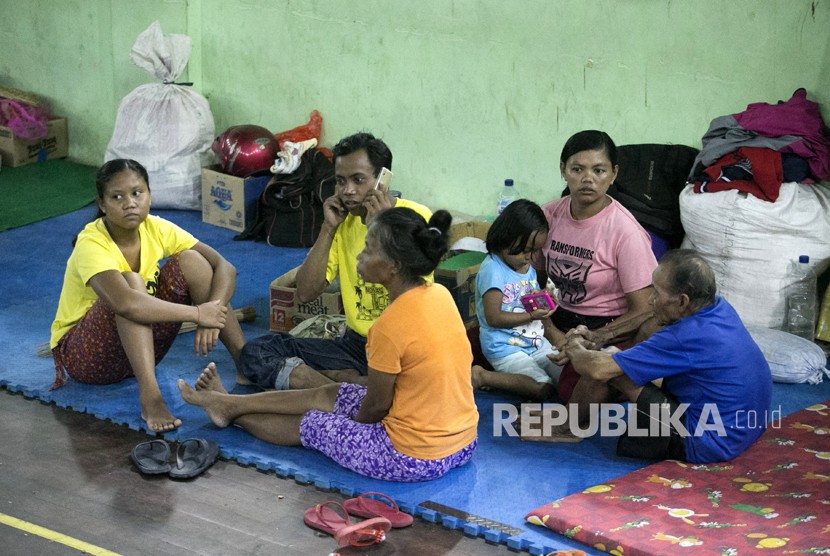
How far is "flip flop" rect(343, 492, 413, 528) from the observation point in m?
3.94

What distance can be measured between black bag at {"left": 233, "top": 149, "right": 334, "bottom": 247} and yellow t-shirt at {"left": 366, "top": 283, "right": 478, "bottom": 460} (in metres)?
3.24

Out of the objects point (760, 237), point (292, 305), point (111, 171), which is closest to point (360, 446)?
point (111, 171)

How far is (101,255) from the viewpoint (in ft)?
15.6

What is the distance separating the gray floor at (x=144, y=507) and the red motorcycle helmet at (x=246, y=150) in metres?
3.17

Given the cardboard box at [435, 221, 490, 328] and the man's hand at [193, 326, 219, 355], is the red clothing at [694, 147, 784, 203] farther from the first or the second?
the man's hand at [193, 326, 219, 355]

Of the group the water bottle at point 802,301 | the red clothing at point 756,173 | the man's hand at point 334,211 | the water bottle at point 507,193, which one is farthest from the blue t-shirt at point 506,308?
the water bottle at point 507,193

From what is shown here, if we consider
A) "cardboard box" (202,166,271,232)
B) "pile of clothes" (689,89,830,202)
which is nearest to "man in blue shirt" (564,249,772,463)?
"pile of clothes" (689,89,830,202)

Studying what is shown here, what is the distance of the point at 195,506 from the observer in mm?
4082

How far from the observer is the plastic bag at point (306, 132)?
7.70m

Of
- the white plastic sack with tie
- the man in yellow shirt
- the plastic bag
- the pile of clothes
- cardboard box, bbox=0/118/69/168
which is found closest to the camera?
the man in yellow shirt

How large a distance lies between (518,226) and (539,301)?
34 centimetres

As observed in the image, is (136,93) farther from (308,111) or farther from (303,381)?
(303,381)

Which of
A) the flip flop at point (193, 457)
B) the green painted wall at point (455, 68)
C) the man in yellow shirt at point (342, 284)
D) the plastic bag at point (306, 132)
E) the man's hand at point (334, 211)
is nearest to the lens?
the flip flop at point (193, 457)

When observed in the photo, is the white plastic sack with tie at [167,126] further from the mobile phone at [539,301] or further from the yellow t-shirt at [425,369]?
the yellow t-shirt at [425,369]
